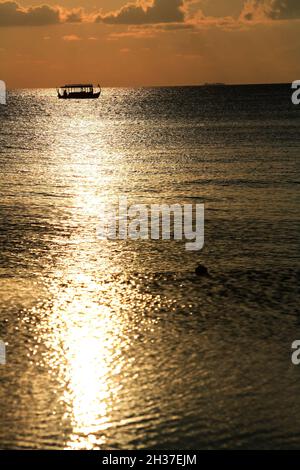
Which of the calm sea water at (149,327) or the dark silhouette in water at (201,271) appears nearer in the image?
the calm sea water at (149,327)

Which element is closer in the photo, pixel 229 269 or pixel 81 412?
pixel 81 412

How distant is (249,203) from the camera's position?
146 ft

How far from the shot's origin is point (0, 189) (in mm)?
50781

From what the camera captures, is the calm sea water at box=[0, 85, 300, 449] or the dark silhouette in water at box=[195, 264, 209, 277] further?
the dark silhouette in water at box=[195, 264, 209, 277]

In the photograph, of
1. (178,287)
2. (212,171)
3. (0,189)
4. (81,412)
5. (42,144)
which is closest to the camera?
(81,412)

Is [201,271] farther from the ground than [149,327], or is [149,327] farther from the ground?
[201,271]

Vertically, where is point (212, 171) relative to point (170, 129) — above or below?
below

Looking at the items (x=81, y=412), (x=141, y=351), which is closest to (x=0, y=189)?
(x=141, y=351)

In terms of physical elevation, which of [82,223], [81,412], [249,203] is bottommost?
[81,412]

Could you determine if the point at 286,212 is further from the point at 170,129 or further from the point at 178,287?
the point at 170,129

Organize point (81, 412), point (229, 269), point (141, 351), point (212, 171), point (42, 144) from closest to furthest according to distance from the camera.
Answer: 1. point (81, 412)
2. point (141, 351)
3. point (229, 269)
4. point (212, 171)
5. point (42, 144)

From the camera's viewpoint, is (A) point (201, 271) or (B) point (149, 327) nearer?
(B) point (149, 327)
